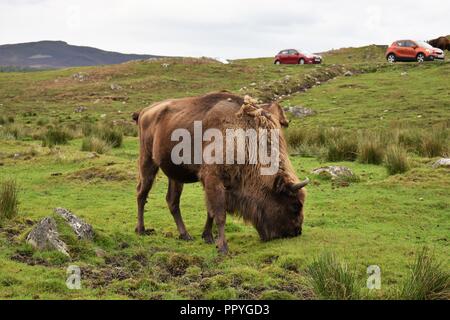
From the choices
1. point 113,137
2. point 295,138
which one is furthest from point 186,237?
point 113,137

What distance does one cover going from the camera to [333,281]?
6.00 meters

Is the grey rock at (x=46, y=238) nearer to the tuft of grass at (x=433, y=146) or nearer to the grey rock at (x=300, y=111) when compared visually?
the tuft of grass at (x=433, y=146)

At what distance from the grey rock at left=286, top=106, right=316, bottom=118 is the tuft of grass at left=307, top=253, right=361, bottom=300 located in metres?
21.4

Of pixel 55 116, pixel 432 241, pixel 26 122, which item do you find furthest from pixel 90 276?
pixel 55 116

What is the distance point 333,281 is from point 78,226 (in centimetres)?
417

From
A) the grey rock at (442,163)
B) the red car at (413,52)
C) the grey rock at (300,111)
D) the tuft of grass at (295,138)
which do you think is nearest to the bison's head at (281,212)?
the grey rock at (442,163)

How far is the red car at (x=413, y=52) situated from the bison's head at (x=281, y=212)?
115 feet

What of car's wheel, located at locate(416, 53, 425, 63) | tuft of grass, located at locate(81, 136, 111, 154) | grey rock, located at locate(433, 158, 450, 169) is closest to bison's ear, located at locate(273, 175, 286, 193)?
grey rock, located at locate(433, 158, 450, 169)

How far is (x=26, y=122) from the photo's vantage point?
97.5 feet

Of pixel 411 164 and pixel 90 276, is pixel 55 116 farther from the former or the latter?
pixel 90 276

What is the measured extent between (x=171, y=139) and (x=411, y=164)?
7286 mm

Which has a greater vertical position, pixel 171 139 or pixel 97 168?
pixel 171 139

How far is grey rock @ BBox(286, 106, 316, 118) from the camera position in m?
27.5

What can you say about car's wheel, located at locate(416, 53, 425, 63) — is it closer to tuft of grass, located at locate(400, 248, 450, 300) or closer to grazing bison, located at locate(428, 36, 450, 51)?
grazing bison, located at locate(428, 36, 450, 51)
